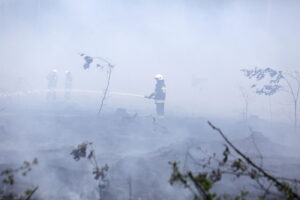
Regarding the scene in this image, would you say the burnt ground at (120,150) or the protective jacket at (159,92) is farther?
the protective jacket at (159,92)

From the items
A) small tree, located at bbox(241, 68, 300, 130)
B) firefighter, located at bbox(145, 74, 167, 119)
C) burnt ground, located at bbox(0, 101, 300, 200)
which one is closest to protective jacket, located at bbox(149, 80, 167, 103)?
firefighter, located at bbox(145, 74, 167, 119)

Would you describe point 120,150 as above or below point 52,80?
below

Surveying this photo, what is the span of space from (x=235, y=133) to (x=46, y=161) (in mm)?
9946

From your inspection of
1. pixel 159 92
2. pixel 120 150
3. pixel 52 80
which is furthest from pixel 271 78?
pixel 52 80

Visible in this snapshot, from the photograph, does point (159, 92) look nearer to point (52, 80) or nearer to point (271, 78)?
point (271, 78)

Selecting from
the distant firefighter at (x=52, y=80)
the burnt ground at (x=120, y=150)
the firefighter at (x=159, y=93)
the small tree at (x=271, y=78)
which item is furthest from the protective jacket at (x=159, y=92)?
the distant firefighter at (x=52, y=80)

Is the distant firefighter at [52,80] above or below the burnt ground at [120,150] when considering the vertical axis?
above

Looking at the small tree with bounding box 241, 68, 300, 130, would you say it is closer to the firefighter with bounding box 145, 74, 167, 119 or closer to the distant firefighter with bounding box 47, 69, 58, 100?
the firefighter with bounding box 145, 74, 167, 119

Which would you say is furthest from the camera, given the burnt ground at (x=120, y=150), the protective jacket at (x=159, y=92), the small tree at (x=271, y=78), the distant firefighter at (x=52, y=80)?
the distant firefighter at (x=52, y=80)

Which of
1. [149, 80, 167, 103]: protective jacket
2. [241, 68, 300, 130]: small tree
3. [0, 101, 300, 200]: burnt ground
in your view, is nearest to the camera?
[0, 101, 300, 200]: burnt ground

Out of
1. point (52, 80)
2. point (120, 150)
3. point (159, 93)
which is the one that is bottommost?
point (120, 150)

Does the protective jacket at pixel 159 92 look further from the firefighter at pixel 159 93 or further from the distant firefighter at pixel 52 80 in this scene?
the distant firefighter at pixel 52 80

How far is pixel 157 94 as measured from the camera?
13.1 metres

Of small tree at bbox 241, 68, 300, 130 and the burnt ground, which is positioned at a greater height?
small tree at bbox 241, 68, 300, 130
